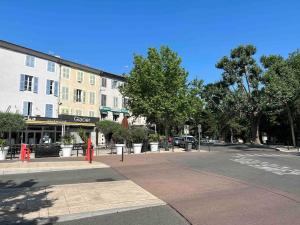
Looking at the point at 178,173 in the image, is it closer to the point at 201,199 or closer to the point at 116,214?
the point at 201,199

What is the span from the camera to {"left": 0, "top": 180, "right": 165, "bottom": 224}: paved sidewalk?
723 cm

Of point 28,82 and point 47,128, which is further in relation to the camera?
point 47,128

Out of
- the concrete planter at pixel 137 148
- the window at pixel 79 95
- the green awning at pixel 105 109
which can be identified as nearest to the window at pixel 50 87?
the window at pixel 79 95

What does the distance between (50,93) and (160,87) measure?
15581mm

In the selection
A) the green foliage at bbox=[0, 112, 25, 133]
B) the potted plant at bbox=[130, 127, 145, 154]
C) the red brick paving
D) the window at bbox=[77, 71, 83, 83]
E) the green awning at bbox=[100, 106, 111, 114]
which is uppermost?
the window at bbox=[77, 71, 83, 83]

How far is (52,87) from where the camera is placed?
4162 cm

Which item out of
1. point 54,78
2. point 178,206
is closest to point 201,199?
point 178,206

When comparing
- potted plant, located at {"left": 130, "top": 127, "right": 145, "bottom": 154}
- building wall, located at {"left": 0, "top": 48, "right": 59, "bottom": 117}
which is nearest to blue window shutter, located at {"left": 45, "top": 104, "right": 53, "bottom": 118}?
building wall, located at {"left": 0, "top": 48, "right": 59, "bottom": 117}

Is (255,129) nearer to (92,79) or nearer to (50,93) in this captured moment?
(92,79)

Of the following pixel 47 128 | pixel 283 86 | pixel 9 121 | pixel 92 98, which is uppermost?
pixel 92 98

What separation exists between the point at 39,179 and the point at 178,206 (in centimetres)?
658

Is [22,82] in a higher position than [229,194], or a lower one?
higher

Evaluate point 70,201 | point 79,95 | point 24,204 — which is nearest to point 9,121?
point 24,204

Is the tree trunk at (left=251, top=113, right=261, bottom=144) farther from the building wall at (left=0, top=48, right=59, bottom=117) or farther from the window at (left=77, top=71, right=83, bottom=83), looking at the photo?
the building wall at (left=0, top=48, right=59, bottom=117)
